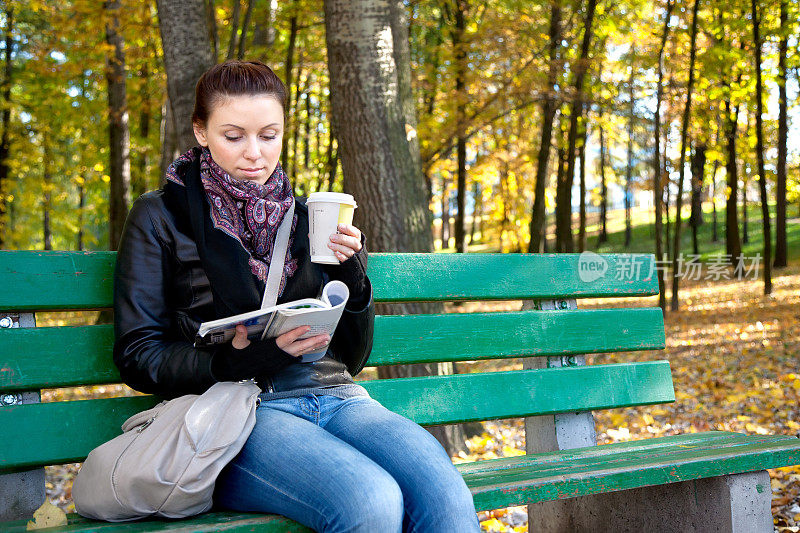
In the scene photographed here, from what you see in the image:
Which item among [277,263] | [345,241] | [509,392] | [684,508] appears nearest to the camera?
[345,241]

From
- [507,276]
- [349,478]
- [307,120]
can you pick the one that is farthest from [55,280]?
[307,120]

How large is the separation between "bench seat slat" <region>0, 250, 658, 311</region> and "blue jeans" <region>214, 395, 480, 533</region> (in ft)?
2.44

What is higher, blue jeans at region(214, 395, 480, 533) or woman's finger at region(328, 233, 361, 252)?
woman's finger at region(328, 233, 361, 252)

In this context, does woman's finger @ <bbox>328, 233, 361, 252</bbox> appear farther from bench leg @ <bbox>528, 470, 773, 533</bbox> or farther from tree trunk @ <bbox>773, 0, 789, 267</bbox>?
tree trunk @ <bbox>773, 0, 789, 267</bbox>

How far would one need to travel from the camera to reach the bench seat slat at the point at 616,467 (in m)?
2.28

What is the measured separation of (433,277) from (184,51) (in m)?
3.55

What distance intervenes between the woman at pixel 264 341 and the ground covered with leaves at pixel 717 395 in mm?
1957

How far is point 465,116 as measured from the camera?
1223cm

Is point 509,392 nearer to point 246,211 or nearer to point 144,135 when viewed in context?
point 246,211

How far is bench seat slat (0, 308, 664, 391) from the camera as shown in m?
2.38

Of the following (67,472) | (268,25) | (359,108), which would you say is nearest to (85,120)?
(268,25)

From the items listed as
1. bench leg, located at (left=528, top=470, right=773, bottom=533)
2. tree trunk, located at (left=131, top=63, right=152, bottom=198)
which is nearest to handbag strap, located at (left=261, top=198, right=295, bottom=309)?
bench leg, located at (left=528, top=470, right=773, bottom=533)

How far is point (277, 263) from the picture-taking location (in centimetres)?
229

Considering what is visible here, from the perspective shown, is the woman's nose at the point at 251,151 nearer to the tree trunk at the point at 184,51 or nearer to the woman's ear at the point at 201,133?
the woman's ear at the point at 201,133
